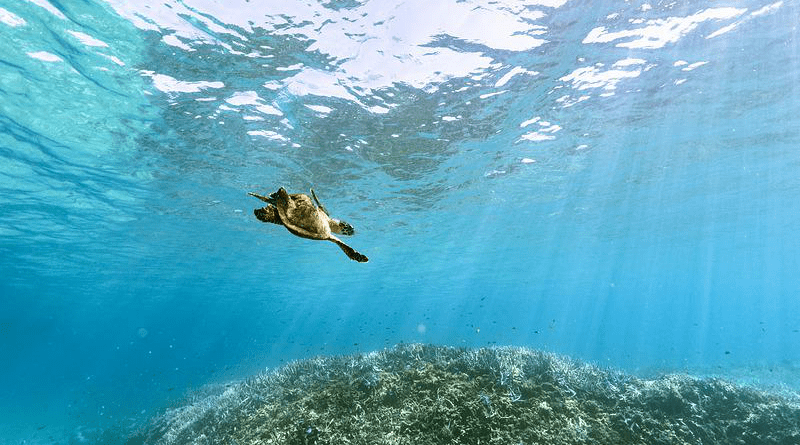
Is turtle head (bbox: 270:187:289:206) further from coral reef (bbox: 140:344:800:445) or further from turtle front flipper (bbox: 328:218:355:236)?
coral reef (bbox: 140:344:800:445)

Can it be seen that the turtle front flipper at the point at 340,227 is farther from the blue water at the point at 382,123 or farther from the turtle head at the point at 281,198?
the blue water at the point at 382,123

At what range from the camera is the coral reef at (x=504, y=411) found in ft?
24.3

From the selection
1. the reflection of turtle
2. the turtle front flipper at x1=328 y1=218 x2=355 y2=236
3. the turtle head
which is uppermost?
the turtle head

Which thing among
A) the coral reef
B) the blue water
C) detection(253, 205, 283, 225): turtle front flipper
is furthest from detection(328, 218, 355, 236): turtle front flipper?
the blue water

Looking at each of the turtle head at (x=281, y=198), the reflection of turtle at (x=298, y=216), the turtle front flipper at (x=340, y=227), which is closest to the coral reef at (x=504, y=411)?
the turtle front flipper at (x=340, y=227)

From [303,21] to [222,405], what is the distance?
1225 cm

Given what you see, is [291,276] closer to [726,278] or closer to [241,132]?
[241,132]

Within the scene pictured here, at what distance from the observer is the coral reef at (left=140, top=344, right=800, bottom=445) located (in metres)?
7.40

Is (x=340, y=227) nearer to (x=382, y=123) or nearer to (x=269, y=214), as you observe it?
(x=269, y=214)

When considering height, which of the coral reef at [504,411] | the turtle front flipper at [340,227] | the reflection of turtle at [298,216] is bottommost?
the coral reef at [504,411]

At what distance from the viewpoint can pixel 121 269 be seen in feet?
149

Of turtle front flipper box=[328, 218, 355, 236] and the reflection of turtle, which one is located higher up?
the reflection of turtle

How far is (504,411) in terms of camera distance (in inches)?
305

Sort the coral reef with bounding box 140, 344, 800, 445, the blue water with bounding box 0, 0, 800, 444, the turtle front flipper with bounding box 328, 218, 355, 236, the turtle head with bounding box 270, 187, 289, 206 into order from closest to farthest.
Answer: the turtle head with bounding box 270, 187, 289, 206, the turtle front flipper with bounding box 328, 218, 355, 236, the coral reef with bounding box 140, 344, 800, 445, the blue water with bounding box 0, 0, 800, 444
